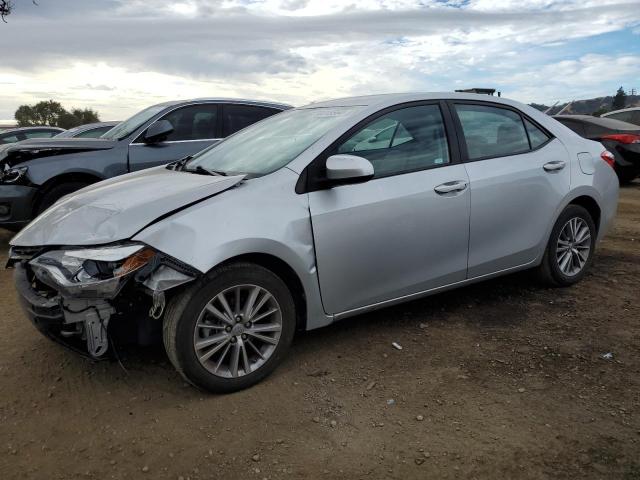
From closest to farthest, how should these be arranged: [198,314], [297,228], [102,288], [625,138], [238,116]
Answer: [102,288]
[198,314]
[297,228]
[238,116]
[625,138]

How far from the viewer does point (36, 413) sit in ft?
9.91

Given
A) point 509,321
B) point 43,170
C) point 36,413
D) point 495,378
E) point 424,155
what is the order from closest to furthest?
point 36,413 → point 495,378 → point 424,155 → point 509,321 → point 43,170

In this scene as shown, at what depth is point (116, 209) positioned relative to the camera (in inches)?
123

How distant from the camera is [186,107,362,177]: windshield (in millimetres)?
3518

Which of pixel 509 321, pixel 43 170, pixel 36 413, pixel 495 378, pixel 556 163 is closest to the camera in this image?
pixel 36 413

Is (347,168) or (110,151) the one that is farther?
(110,151)

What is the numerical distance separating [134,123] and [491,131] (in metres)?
4.74

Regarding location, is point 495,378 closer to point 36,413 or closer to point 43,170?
point 36,413

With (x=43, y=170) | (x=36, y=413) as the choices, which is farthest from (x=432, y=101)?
(x=43, y=170)

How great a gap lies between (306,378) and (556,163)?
2.62 metres

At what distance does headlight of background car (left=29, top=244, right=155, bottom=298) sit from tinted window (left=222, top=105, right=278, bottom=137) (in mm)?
4641

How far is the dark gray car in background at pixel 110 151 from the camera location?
6207mm

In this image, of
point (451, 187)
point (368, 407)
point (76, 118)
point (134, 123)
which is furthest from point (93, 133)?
point (76, 118)

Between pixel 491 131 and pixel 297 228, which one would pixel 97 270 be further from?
pixel 491 131
